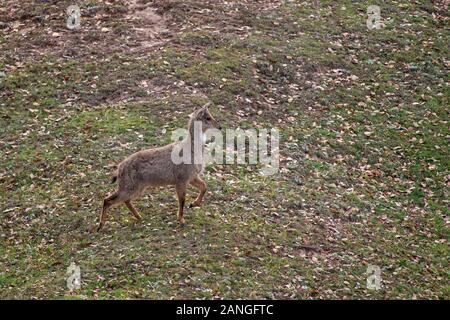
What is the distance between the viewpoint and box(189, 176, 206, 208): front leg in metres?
13.0

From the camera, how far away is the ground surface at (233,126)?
12.1 metres

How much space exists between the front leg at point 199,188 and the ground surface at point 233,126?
0.17 metres

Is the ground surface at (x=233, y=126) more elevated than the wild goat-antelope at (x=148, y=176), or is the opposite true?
the wild goat-antelope at (x=148, y=176)

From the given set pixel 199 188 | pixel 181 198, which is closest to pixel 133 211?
pixel 181 198

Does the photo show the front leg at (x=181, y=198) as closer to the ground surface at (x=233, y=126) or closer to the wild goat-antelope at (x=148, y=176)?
the wild goat-antelope at (x=148, y=176)

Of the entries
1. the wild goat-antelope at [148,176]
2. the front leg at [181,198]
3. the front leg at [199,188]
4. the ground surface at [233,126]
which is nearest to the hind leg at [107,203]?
the wild goat-antelope at [148,176]

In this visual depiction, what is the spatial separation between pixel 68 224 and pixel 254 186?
3.69 metres

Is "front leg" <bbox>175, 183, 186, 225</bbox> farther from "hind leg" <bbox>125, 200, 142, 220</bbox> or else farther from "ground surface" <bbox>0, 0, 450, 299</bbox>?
"hind leg" <bbox>125, 200, 142, 220</bbox>

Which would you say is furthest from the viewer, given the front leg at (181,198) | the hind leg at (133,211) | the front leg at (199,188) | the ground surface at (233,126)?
the front leg at (199,188)

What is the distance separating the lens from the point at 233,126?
16.6 m

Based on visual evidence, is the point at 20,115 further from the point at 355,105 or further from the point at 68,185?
the point at 355,105

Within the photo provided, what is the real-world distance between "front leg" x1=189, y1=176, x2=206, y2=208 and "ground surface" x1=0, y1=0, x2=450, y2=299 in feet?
0.54
